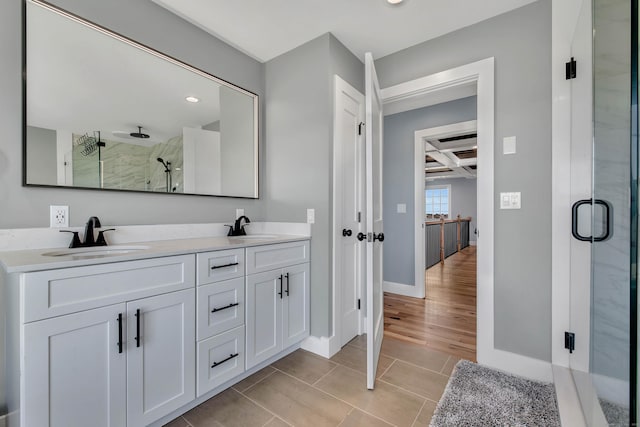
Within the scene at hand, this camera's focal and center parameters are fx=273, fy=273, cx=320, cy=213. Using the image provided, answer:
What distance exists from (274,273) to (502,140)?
5.93ft

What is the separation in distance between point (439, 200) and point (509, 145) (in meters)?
9.55

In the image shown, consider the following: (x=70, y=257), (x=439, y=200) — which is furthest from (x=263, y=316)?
(x=439, y=200)

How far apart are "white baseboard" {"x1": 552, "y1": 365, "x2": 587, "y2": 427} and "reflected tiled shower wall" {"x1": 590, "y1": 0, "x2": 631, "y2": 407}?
224 mm

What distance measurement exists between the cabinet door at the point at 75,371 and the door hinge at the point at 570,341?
234 centimetres

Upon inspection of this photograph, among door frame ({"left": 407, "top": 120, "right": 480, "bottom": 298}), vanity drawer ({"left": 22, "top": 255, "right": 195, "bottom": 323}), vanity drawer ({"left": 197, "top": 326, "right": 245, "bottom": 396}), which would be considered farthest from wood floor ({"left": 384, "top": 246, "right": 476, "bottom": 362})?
vanity drawer ({"left": 22, "top": 255, "right": 195, "bottom": 323})

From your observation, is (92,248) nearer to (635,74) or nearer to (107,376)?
(107,376)

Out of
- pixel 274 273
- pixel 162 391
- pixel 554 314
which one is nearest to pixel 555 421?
pixel 554 314

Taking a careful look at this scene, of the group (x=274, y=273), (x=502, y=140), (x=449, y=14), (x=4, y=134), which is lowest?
(x=274, y=273)

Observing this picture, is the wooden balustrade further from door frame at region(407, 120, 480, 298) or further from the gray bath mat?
the gray bath mat

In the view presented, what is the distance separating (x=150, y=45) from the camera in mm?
1741

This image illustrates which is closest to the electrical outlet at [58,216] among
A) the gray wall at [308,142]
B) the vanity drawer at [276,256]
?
the vanity drawer at [276,256]

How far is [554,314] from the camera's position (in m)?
1.70

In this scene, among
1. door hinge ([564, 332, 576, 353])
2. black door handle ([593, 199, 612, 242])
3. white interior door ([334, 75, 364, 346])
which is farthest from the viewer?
white interior door ([334, 75, 364, 346])

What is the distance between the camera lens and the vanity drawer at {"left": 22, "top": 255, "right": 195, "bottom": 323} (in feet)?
3.03
